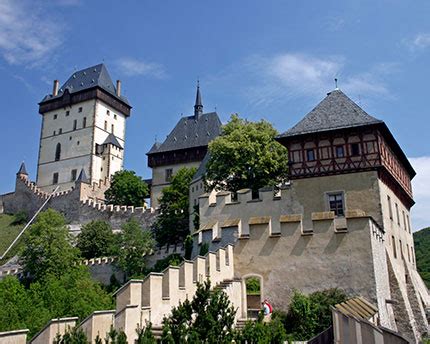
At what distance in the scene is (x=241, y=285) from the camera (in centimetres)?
1947

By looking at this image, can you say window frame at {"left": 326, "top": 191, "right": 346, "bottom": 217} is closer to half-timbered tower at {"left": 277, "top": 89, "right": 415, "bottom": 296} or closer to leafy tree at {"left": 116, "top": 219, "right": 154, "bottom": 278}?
half-timbered tower at {"left": 277, "top": 89, "right": 415, "bottom": 296}

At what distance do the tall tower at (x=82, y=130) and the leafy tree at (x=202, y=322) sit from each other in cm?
5890

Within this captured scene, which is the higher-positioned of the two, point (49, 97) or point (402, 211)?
point (49, 97)

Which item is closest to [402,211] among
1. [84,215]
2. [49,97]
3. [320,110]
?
[320,110]

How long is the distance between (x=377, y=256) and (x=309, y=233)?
2923 mm

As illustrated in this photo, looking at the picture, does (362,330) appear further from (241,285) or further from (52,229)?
(52,229)

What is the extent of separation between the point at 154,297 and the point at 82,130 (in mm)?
60380

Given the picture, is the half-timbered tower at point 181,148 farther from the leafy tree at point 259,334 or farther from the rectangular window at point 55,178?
the leafy tree at point 259,334

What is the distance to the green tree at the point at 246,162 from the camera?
101 feet

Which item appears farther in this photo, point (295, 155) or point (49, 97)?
point (49, 97)

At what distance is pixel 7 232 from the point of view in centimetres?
6178

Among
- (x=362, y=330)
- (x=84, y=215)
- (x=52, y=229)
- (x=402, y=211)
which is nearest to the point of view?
(x=362, y=330)

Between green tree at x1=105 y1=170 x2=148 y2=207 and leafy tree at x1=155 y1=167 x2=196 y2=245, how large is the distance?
15400mm

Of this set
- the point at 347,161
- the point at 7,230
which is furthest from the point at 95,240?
the point at 347,161
